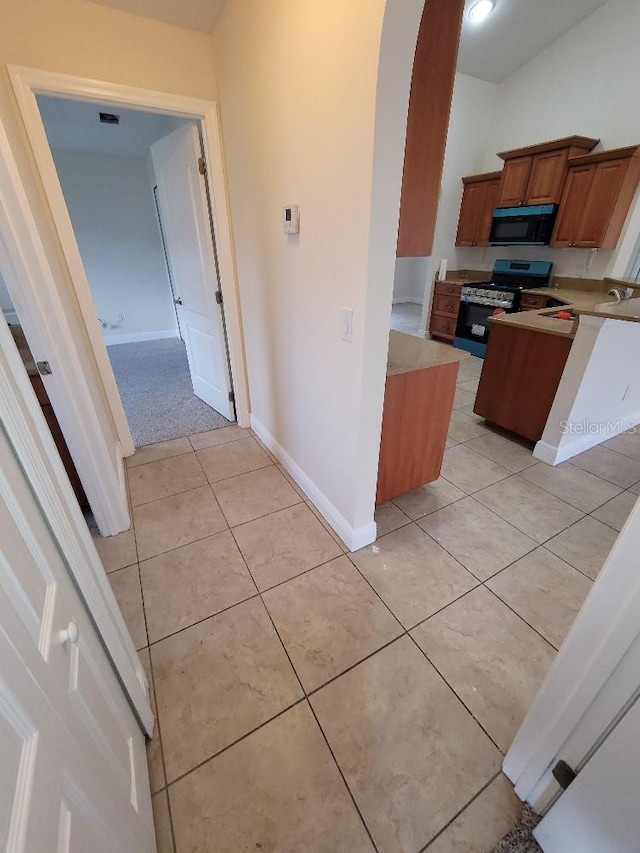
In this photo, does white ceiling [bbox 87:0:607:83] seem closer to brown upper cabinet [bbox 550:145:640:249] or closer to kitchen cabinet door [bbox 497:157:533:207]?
Answer: kitchen cabinet door [bbox 497:157:533:207]

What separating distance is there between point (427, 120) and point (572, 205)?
3819 mm

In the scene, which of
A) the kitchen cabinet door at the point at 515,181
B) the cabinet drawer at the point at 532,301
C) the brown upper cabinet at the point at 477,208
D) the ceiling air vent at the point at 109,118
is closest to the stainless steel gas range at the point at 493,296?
the cabinet drawer at the point at 532,301

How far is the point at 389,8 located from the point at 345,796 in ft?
7.13

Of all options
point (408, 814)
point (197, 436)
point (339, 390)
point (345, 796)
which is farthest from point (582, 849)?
point (197, 436)

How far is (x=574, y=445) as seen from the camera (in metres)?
2.50

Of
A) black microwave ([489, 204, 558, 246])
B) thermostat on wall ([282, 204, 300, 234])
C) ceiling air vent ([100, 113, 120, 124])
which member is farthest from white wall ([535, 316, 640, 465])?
ceiling air vent ([100, 113, 120, 124])

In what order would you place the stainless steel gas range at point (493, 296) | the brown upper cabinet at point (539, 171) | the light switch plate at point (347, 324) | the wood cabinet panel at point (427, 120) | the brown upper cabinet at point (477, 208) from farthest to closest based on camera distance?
the brown upper cabinet at point (477, 208), the stainless steel gas range at point (493, 296), the brown upper cabinet at point (539, 171), the light switch plate at point (347, 324), the wood cabinet panel at point (427, 120)

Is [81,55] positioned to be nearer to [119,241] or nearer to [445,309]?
[119,241]

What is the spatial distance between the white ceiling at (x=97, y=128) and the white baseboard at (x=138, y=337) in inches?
88.8

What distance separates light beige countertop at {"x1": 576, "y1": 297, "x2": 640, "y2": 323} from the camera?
180 cm

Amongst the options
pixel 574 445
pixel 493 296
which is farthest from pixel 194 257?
pixel 493 296

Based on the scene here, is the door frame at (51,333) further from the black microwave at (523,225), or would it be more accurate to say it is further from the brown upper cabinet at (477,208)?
the brown upper cabinet at (477,208)

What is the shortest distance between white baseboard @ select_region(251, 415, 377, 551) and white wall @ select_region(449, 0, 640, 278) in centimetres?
428

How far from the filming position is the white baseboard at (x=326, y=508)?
1792mm
